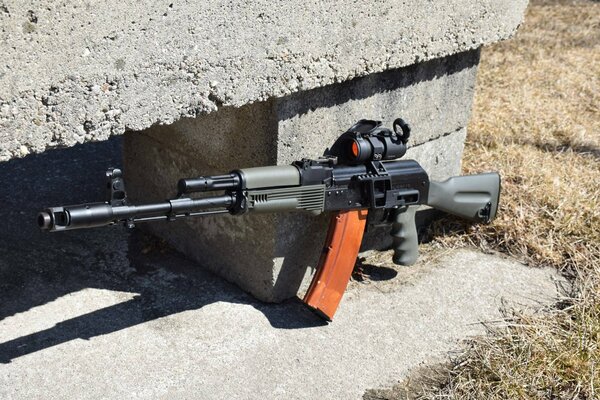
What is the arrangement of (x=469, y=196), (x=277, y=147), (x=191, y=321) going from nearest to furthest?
(x=277, y=147)
(x=191, y=321)
(x=469, y=196)

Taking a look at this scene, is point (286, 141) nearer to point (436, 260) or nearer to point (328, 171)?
point (328, 171)

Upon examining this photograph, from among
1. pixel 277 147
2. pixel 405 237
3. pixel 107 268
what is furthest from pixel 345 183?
pixel 107 268

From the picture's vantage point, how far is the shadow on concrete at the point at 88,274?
3.49 m

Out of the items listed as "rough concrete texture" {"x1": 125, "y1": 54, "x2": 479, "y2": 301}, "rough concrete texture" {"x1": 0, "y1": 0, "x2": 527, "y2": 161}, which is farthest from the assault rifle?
"rough concrete texture" {"x1": 0, "y1": 0, "x2": 527, "y2": 161}

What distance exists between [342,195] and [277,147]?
0.34 meters

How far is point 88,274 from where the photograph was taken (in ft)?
12.5

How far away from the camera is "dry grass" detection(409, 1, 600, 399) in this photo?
326 centimetres

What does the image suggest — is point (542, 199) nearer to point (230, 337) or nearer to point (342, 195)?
point (342, 195)

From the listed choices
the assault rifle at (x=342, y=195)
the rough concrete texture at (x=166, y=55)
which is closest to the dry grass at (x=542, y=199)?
the assault rifle at (x=342, y=195)

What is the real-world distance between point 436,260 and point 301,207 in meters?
1.15

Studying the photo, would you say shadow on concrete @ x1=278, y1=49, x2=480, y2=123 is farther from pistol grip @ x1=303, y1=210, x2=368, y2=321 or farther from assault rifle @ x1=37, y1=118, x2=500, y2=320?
pistol grip @ x1=303, y1=210, x2=368, y2=321

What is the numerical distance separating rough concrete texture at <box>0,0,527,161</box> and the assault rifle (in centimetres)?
27

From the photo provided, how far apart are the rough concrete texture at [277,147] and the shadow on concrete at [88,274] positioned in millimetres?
123

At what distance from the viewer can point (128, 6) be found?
2723 mm
